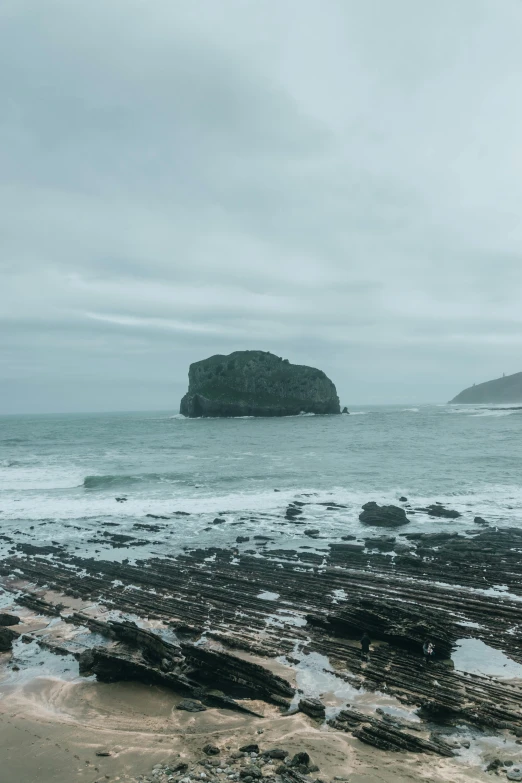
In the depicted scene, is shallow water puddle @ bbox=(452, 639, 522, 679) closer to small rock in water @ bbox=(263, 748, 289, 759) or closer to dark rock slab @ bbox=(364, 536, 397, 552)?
small rock in water @ bbox=(263, 748, 289, 759)

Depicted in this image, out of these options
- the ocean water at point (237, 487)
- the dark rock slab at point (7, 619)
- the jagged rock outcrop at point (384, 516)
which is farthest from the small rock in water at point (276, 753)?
the jagged rock outcrop at point (384, 516)

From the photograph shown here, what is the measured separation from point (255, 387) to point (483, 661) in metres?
135

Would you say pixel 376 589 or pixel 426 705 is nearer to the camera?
pixel 426 705

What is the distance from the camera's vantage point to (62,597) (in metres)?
17.1

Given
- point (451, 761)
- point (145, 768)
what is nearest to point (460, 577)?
point (451, 761)

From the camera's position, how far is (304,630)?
45.0 feet

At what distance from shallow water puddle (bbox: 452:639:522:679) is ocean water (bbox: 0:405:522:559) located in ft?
34.9

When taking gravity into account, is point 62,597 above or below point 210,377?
below

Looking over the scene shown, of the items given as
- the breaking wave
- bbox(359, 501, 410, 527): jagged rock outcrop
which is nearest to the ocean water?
the breaking wave

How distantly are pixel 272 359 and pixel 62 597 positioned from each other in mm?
135077

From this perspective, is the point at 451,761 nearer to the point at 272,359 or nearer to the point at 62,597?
the point at 62,597

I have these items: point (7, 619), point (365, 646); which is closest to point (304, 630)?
point (365, 646)

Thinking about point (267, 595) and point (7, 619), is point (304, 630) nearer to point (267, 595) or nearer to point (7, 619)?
point (267, 595)

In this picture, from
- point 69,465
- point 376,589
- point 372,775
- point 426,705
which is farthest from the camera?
point 69,465
